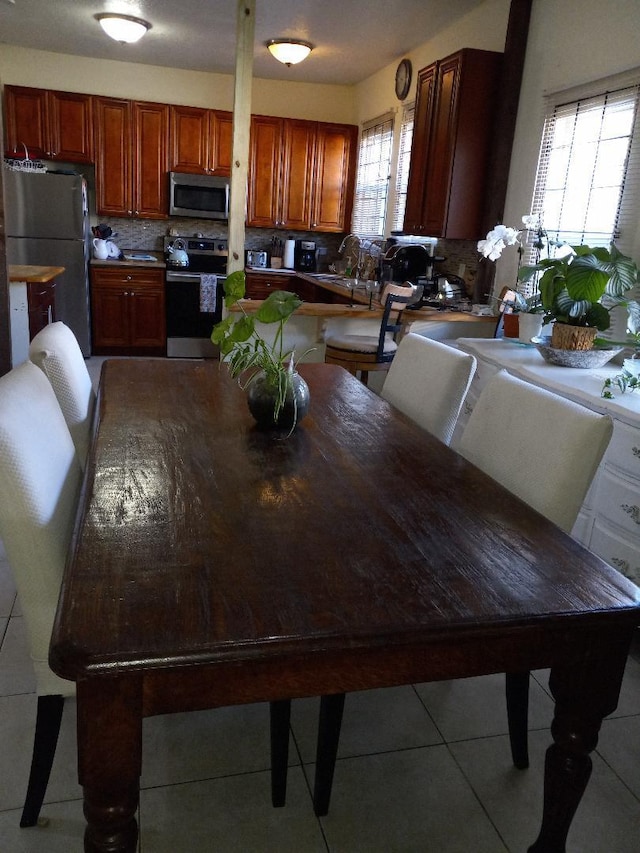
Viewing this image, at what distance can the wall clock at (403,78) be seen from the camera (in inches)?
212

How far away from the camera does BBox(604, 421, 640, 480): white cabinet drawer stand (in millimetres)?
2178

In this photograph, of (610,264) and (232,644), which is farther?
(610,264)

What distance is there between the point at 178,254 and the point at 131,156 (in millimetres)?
998

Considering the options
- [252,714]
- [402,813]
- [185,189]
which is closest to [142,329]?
[185,189]

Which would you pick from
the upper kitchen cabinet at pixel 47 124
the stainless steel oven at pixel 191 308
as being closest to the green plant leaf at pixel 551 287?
the stainless steel oven at pixel 191 308

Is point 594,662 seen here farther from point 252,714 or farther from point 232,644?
point 252,714

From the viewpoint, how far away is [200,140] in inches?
251

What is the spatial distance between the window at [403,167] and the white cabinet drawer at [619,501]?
364 cm

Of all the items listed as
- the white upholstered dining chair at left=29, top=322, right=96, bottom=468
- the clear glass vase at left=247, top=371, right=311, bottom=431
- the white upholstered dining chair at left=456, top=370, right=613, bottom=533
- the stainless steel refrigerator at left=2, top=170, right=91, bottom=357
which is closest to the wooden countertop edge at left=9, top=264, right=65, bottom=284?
the stainless steel refrigerator at left=2, top=170, right=91, bottom=357

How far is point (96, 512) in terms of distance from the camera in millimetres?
1238

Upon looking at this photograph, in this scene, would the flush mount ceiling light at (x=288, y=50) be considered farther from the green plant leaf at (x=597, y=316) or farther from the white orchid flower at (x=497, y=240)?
the green plant leaf at (x=597, y=316)

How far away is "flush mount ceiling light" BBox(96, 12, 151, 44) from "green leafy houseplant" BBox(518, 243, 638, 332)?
372 centimetres

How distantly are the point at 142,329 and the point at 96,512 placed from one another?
17.6 feet

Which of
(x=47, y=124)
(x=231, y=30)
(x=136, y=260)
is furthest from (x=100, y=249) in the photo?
(x=231, y=30)
